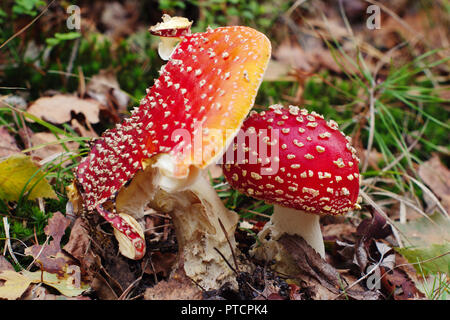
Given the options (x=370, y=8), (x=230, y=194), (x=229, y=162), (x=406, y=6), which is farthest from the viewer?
(x=406, y=6)

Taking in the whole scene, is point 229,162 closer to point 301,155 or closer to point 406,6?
point 301,155

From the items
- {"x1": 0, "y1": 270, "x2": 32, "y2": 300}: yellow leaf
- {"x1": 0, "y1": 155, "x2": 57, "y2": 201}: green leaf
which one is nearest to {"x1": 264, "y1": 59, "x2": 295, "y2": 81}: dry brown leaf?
{"x1": 0, "y1": 155, "x2": 57, "y2": 201}: green leaf

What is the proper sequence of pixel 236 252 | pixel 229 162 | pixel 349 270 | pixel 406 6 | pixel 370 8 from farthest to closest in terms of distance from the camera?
1. pixel 406 6
2. pixel 370 8
3. pixel 349 270
4. pixel 236 252
5. pixel 229 162

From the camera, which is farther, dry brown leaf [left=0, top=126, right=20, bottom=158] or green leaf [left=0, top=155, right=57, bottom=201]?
dry brown leaf [left=0, top=126, right=20, bottom=158]

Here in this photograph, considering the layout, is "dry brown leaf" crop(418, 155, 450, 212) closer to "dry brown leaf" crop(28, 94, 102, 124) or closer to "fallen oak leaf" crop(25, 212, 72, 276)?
"dry brown leaf" crop(28, 94, 102, 124)

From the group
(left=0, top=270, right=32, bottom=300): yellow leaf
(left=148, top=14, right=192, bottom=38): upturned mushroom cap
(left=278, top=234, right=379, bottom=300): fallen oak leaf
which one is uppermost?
(left=148, top=14, right=192, bottom=38): upturned mushroom cap

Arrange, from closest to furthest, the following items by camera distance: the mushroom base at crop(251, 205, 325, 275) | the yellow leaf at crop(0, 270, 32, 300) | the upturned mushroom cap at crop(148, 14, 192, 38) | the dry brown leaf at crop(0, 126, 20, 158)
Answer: the yellow leaf at crop(0, 270, 32, 300), the upturned mushroom cap at crop(148, 14, 192, 38), the mushroom base at crop(251, 205, 325, 275), the dry brown leaf at crop(0, 126, 20, 158)

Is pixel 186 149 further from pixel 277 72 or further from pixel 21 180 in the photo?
pixel 277 72

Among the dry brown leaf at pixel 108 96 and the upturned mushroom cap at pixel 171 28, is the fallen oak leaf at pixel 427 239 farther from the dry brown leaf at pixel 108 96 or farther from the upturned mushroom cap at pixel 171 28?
the dry brown leaf at pixel 108 96
